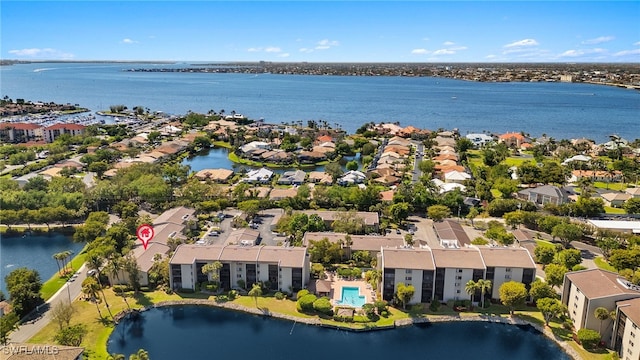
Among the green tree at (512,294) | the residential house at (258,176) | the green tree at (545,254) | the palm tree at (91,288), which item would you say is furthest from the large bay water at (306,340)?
the residential house at (258,176)

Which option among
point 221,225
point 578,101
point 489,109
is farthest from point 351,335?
point 578,101

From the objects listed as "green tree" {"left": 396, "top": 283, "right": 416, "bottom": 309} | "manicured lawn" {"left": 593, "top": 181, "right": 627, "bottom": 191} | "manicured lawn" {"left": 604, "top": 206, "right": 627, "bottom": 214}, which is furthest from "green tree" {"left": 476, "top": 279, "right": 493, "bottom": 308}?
"manicured lawn" {"left": 593, "top": 181, "right": 627, "bottom": 191}

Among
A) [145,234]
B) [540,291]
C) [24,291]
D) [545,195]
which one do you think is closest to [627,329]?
[540,291]

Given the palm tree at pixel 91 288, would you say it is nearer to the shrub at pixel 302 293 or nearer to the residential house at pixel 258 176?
the shrub at pixel 302 293

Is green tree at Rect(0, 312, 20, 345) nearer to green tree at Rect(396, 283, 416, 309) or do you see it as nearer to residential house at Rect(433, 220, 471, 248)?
green tree at Rect(396, 283, 416, 309)

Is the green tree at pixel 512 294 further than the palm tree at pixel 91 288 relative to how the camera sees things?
No

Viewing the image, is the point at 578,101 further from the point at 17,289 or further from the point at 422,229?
the point at 17,289
